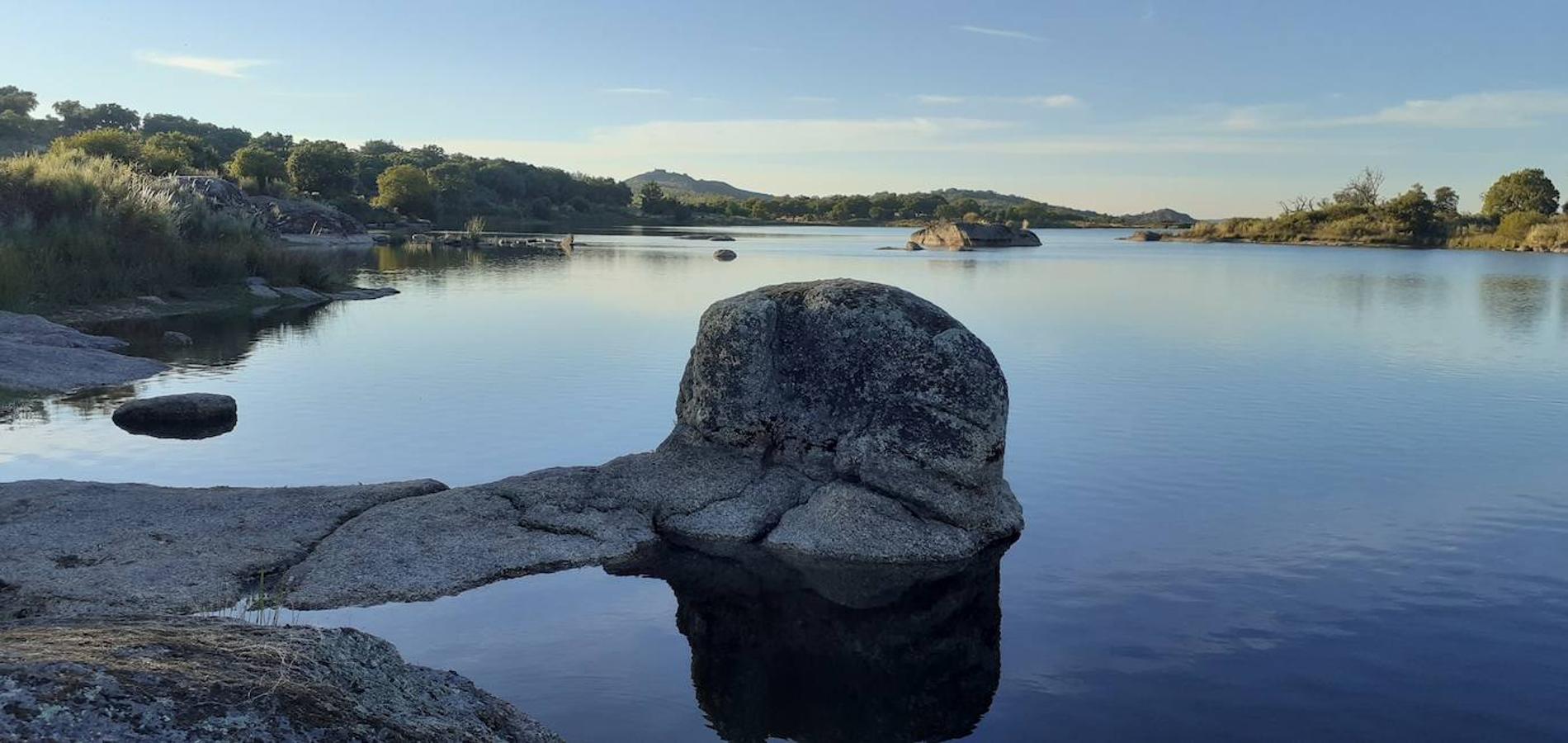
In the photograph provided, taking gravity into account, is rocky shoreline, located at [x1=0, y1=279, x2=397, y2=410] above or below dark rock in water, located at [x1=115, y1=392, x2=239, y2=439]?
above

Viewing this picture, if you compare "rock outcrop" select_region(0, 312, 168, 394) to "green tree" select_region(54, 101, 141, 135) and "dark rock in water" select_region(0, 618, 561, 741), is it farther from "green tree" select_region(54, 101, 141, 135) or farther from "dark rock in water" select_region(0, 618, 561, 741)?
"green tree" select_region(54, 101, 141, 135)

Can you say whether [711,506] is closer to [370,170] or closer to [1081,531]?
[1081,531]

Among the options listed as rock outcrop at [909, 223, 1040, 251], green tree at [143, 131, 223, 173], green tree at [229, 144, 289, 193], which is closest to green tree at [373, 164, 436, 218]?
green tree at [229, 144, 289, 193]

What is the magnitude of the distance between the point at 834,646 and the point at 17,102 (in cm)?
15774

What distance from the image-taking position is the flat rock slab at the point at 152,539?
29.9 ft

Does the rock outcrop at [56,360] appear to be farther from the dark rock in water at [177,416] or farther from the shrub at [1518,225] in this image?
the shrub at [1518,225]

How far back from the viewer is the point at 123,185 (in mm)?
33281

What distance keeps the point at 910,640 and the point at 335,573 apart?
197 inches

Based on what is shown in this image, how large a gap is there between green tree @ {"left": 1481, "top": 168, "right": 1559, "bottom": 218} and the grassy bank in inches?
4311

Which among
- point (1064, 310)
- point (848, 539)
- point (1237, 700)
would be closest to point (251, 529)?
point (848, 539)

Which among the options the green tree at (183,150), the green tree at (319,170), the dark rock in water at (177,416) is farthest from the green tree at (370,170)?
the dark rock in water at (177,416)

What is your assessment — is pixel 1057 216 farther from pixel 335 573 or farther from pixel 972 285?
pixel 335 573

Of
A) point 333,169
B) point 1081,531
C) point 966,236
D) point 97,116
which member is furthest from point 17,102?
point 1081,531

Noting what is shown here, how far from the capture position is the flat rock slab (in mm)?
9102
